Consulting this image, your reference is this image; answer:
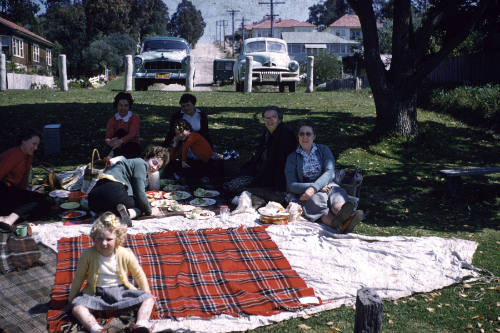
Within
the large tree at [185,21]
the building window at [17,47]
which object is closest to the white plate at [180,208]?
the building window at [17,47]

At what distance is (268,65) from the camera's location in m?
20.4

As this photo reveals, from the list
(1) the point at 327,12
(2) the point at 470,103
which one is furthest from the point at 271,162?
(1) the point at 327,12

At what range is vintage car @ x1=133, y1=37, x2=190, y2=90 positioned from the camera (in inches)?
764

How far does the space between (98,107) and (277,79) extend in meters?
8.94

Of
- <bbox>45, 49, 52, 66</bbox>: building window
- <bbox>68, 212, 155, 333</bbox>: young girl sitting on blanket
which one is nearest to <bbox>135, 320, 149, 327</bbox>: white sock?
<bbox>68, 212, 155, 333</bbox>: young girl sitting on blanket

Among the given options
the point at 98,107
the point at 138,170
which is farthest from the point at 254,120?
the point at 138,170

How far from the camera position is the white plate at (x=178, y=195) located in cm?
695

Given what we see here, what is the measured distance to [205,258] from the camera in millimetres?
4980

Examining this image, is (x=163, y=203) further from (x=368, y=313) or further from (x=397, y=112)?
(x=397, y=112)

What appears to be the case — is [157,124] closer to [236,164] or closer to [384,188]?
[236,164]

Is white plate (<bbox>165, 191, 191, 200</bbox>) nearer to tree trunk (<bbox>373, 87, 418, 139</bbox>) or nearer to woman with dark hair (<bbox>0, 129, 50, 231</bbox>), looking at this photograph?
woman with dark hair (<bbox>0, 129, 50, 231</bbox>)

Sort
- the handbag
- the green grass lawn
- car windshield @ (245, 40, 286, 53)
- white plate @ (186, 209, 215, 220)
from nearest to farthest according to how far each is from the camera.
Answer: the green grass lawn
the handbag
white plate @ (186, 209, 215, 220)
car windshield @ (245, 40, 286, 53)

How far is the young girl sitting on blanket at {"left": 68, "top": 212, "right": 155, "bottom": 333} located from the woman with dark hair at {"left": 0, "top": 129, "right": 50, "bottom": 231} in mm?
2479

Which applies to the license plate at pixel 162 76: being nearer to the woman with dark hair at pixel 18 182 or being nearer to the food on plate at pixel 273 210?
the woman with dark hair at pixel 18 182
